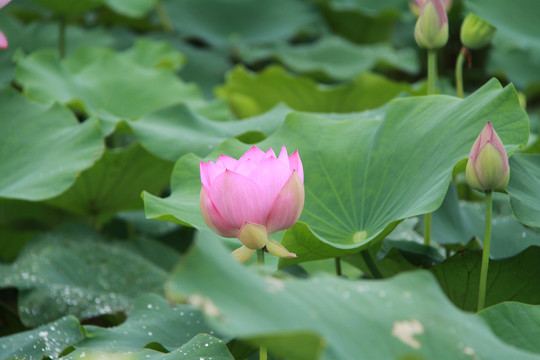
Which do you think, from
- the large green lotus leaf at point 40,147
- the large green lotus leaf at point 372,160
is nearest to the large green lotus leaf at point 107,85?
the large green lotus leaf at point 40,147

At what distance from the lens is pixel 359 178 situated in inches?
39.6

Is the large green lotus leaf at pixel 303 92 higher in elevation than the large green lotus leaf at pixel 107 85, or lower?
lower

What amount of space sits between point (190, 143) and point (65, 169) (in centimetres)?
23

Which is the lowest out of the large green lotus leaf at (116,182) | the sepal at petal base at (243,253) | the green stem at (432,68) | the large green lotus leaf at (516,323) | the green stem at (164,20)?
the green stem at (164,20)

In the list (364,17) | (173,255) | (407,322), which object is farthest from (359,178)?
(364,17)

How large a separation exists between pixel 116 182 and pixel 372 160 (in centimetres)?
68

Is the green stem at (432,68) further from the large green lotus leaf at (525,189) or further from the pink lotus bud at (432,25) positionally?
the large green lotus leaf at (525,189)

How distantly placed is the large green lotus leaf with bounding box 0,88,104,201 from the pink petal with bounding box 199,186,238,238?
0.54m

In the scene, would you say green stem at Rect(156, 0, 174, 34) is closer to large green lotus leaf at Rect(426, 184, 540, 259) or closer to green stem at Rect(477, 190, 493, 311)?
large green lotus leaf at Rect(426, 184, 540, 259)

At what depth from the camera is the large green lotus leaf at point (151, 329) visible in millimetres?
937

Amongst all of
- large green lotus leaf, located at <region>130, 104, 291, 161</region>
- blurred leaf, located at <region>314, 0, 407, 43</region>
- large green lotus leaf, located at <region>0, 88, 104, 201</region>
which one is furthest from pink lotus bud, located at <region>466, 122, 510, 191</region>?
blurred leaf, located at <region>314, 0, 407, 43</region>

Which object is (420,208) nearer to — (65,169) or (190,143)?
(190,143)

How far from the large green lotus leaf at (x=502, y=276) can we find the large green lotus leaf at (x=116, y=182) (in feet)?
2.38

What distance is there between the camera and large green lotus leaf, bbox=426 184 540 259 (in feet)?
3.40
